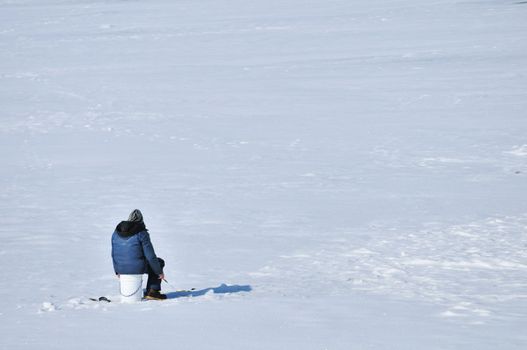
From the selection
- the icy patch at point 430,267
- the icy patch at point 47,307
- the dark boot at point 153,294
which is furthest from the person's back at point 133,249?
the icy patch at point 430,267

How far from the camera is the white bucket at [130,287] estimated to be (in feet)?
27.2

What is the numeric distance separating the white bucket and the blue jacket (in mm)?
51

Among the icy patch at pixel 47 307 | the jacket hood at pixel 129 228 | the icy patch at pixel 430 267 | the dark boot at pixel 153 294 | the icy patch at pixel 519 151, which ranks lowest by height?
the icy patch at pixel 430 267

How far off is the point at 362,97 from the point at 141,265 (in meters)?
16.0

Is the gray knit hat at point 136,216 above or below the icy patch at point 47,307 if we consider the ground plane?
above

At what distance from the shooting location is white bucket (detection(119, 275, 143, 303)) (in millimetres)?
8289

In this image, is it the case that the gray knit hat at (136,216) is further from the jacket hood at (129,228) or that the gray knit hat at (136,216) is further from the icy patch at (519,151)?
the icy patch at (519,151)

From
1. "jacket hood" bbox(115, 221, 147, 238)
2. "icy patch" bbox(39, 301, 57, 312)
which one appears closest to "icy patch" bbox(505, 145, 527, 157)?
"jacket hood" bbox(115, 221, 147, 238)

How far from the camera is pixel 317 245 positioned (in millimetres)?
11242

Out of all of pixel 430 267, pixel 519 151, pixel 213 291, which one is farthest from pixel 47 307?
pixel 519 151

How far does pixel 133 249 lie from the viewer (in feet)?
26.9

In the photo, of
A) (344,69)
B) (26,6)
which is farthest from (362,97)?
(26,6)

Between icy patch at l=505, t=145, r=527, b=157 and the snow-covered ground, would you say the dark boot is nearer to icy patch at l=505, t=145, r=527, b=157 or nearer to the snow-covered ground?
the snow-covered ground

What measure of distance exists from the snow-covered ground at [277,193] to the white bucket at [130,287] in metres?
0.17
